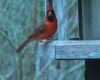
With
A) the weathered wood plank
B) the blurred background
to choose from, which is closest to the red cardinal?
the weathered wood plank

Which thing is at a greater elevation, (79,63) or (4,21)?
(4,21)

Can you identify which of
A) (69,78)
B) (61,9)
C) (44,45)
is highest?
(61,9)

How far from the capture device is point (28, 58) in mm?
4930

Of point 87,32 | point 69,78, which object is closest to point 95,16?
point 87,32

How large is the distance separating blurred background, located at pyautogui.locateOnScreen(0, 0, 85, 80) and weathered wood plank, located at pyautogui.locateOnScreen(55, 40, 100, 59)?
245cm

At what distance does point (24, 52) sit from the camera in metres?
4.94

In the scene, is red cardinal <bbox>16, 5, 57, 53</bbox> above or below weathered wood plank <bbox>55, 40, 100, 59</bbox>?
above

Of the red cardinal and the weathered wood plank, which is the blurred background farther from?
the weathered wood plank

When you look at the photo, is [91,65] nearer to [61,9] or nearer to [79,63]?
[61,9]

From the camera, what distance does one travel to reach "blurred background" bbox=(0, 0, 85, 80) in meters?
4.79

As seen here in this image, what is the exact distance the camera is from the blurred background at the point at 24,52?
4789 millimetres

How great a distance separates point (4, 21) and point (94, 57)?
2.77 metres

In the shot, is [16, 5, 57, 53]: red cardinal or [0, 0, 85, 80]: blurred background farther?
[0, 0, 85, 80]: blurred background

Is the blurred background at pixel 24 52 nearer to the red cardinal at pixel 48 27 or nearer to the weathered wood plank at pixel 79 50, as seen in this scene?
the red cardinal at pixel 48 27
